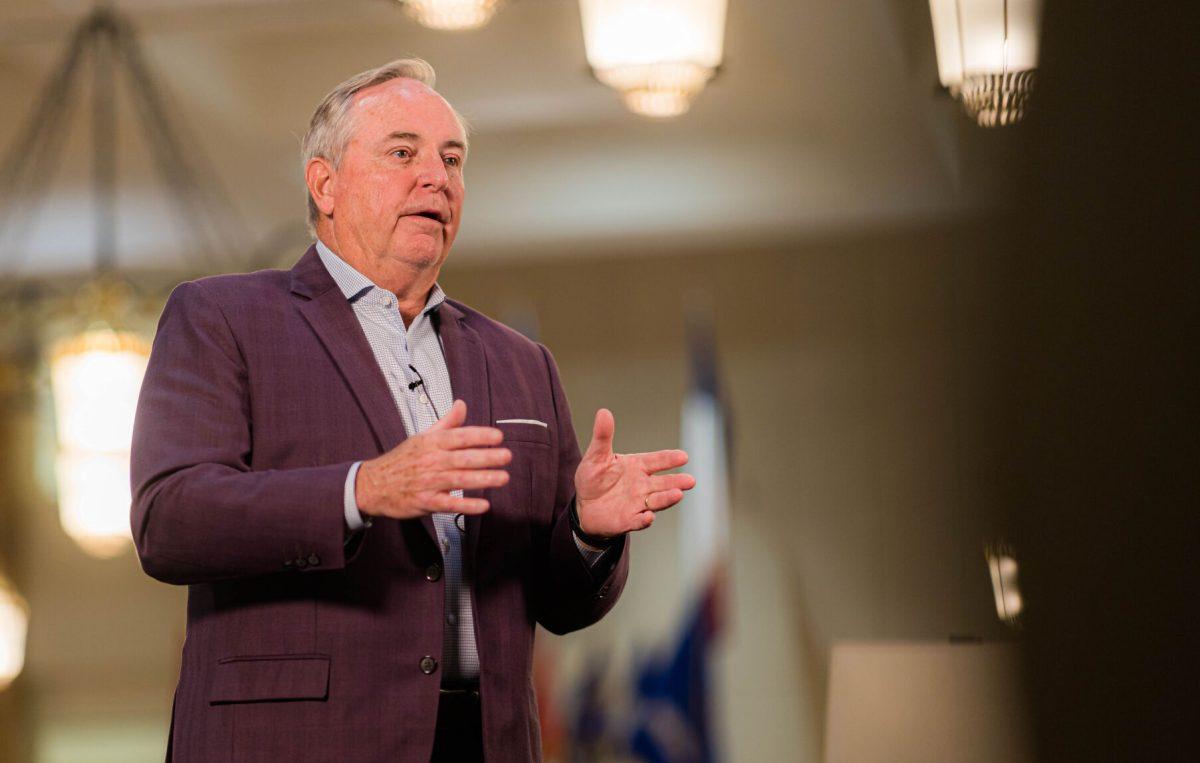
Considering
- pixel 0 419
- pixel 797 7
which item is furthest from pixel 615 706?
pixel 0 419

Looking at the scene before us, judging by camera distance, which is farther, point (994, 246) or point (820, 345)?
point (820, 345)

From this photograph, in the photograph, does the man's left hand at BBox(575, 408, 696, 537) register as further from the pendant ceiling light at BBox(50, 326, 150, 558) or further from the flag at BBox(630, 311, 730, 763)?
the flag at BBox(630, 311, 730, 763)

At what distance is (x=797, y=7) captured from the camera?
191 inches

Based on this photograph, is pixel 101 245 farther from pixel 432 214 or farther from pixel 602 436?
pixel 602 436

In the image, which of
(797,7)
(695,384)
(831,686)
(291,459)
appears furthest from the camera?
(695,384)

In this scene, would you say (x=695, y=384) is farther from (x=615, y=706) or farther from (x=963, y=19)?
(x=963, y=19)

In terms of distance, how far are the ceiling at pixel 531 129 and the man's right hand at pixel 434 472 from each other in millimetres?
3490

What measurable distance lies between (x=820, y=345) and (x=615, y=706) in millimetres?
2003

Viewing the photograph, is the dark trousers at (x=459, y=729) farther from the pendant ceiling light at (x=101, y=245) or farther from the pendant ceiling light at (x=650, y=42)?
the pendant ceiling light at (x=650, y=42)

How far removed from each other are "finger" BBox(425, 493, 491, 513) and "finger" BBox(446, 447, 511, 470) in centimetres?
3

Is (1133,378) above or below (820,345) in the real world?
below

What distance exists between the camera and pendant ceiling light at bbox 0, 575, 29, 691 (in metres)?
7.50

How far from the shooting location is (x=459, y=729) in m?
1.47

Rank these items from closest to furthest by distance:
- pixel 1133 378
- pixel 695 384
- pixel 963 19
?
pixel 1133 378 < pixel 963 19 < pixel 695 384
